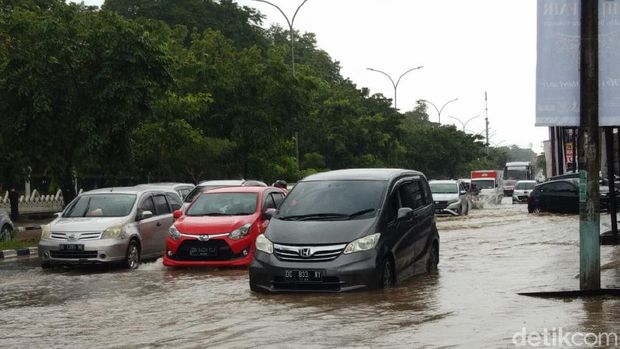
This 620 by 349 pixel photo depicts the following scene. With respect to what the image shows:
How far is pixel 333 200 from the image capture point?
44.0 feet

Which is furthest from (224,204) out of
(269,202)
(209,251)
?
(209,251)

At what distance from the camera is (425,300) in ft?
39.1

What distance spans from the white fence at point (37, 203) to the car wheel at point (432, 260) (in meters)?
36.2

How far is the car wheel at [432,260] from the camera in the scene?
49.9ft

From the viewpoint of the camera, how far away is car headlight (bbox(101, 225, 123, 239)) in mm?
17297

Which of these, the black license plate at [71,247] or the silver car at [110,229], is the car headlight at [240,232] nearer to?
the silver car at [110,229]

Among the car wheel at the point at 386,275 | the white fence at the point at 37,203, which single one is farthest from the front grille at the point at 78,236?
the white fence at the point at 37,203

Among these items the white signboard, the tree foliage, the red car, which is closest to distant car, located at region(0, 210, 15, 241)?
the tree foliage

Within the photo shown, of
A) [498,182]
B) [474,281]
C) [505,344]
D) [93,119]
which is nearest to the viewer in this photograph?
[505,344]

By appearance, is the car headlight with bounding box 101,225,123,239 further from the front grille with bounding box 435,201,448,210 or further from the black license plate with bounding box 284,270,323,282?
the front grille with bounding box 435,201,448,210

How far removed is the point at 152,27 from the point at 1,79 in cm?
530

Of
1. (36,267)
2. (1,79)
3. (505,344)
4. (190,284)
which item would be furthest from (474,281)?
(1,79)

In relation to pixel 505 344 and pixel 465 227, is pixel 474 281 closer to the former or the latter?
pixel 505 344

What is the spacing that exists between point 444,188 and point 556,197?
5.15 meters
